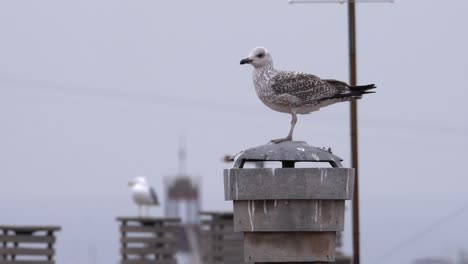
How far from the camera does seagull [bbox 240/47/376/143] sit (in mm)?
8492

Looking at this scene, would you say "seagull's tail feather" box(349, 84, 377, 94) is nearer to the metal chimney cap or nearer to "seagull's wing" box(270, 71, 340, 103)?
"seagull's wing" box(270, 71, 340, 103)

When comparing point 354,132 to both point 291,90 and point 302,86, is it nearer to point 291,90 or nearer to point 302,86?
point 302,86

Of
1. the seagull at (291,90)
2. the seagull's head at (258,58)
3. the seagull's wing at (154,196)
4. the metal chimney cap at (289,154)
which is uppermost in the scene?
the seagull's wing at (154,196)

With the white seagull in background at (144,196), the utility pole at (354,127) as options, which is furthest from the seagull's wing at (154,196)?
the utility pole at (354,127)

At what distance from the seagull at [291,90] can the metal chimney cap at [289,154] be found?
400mm

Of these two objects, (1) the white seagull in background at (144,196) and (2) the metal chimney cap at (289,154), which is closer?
(2) the metal chimney cap at (289,154)

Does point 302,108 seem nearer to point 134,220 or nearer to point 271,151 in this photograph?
point 271,151

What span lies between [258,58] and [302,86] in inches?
13.6

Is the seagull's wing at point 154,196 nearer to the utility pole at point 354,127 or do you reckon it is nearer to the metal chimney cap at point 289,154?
the utility pole at point 354,127

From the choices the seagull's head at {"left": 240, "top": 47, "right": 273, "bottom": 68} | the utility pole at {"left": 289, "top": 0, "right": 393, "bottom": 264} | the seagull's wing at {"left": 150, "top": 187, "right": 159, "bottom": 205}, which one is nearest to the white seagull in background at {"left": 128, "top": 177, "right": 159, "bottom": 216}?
the seagull's wing at {"left": 150, "top": 187, "right": 159, "bottom": 205}

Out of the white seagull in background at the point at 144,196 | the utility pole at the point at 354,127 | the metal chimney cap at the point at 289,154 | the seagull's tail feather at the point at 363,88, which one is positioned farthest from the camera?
the white seagull in background at the point at 144,196

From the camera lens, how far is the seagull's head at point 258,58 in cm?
852

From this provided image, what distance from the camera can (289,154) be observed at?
7949 mm

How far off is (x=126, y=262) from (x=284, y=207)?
47.7 feet
